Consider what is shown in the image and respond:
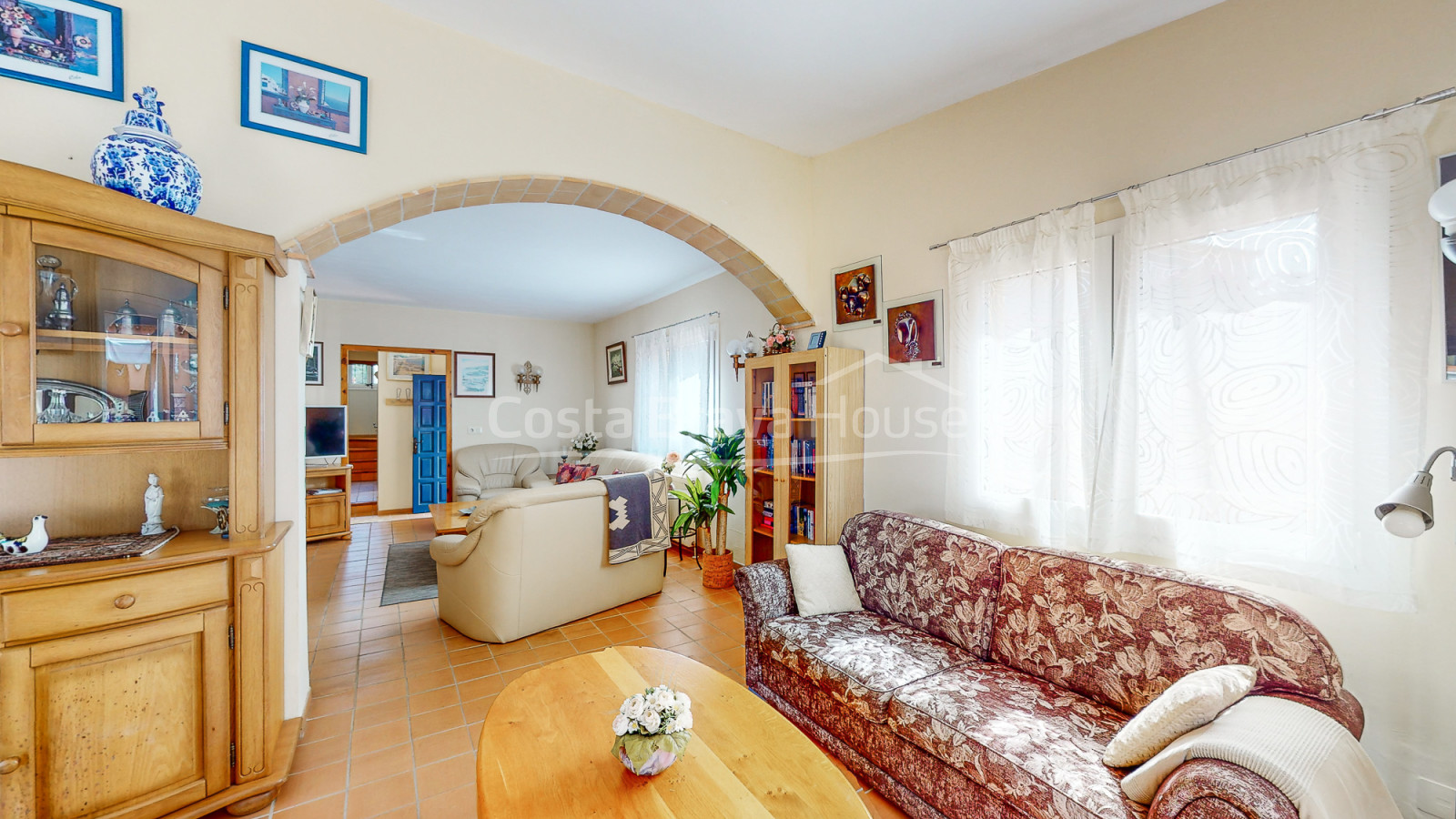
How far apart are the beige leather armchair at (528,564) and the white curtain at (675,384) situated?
168 cm

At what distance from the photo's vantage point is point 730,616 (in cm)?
344

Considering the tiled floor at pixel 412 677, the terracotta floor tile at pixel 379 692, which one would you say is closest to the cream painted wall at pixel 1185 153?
the tiled floor at pixel 412 677

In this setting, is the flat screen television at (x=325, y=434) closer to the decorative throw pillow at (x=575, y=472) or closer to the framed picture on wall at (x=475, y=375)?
the framed picture on wall at (x=475, y=375)

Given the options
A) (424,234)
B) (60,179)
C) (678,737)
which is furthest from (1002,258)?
(424,234)

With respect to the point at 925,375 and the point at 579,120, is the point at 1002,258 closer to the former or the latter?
the point at 925,375

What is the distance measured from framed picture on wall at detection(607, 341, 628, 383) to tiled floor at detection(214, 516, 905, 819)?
3.17 meters

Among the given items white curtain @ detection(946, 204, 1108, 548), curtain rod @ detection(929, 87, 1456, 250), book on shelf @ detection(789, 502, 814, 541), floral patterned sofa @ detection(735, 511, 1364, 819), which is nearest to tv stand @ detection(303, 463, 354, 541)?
book on shelf @ detection(789, 502, 814, 541)

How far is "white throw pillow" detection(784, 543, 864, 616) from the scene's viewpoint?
8.00 ft

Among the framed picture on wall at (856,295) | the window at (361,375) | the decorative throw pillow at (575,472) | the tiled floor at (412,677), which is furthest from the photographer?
the window at (361,375)

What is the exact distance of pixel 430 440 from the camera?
274 inches

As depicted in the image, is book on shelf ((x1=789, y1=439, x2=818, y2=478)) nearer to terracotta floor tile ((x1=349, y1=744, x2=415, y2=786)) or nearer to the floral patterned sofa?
the floral patterned sofa

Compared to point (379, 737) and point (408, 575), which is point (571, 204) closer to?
point (379, 737)

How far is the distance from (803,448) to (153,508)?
9.34 feet

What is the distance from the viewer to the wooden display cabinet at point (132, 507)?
141cm
